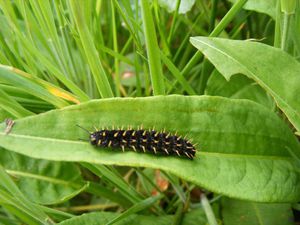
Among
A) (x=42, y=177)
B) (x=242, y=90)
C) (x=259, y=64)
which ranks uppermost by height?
(x=259, y=64)

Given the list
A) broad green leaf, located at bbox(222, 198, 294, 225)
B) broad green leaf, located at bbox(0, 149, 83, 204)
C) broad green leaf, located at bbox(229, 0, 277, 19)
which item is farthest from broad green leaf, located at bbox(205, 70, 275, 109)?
broad green leaf, located at bbox(0, 149, 83, 204)

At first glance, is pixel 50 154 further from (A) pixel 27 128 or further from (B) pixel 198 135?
(B) pixel 198 135

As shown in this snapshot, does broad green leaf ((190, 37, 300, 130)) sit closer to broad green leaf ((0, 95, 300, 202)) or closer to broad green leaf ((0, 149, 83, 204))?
broad green leaf ((0, 95, 300, 202))

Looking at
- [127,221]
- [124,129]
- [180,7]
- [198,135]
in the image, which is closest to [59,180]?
[127,221]

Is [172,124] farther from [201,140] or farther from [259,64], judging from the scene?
[259,64]

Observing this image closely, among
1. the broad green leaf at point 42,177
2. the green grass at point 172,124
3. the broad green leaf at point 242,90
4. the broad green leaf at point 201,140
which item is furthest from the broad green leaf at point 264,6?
the broad green leaf at point 42,177

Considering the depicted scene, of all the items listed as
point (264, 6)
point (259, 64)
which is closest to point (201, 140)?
point (259, 64)
